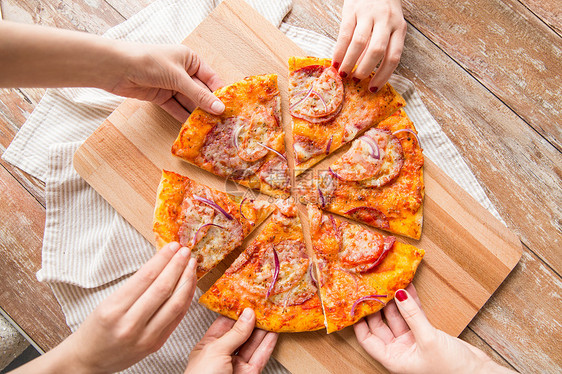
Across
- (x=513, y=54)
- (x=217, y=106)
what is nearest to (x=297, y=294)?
(x=217, y=106)

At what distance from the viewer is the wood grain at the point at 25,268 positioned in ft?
13.9

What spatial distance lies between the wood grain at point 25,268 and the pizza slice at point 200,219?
5.32ft

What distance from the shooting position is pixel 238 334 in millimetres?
3652

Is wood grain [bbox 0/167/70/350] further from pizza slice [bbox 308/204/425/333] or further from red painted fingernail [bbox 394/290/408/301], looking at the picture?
red painted fingernail [bbox 394/290/408/301]

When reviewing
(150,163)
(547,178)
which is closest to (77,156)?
(150,163)

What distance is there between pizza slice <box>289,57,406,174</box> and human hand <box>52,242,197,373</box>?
5.78ft

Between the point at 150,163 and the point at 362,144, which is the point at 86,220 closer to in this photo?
the point at 150,163

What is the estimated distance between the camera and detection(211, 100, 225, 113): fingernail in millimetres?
3768

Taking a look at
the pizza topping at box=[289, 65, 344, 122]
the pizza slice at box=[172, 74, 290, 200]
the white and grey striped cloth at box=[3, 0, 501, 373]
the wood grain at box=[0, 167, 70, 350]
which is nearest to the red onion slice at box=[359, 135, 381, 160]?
the pizza topping at box=[289, 65, 344, 122]

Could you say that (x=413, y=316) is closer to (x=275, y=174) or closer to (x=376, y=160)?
(x=376, y=160)

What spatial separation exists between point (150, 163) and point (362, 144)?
7.04ft

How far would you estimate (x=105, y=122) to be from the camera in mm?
4012

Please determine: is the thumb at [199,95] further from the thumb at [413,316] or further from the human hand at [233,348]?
the thumb at [413,316]

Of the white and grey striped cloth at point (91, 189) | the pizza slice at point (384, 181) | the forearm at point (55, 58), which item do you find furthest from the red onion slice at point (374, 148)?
the forearm at point (55, 58)
